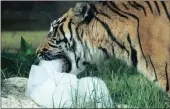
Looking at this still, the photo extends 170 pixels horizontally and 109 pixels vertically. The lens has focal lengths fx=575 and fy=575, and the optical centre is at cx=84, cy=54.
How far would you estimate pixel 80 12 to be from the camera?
4.12 metres

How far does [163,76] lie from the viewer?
152 inches

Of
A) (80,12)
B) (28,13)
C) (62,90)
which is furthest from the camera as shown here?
(28,13)

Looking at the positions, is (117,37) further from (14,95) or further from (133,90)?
(14,95)

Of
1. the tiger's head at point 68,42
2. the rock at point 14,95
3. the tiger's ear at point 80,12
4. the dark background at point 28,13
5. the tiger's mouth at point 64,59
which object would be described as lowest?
the rock at point 14,95

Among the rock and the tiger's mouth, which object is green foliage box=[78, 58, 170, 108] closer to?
the tiger's mouth

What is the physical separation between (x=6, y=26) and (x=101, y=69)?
12.2 feet

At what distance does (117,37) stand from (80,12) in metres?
0.33

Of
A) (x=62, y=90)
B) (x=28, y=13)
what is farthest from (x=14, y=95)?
(x=28, y=13)

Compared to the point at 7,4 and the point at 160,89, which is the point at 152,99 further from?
the point at 7,4

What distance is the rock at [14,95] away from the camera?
394 centimetres

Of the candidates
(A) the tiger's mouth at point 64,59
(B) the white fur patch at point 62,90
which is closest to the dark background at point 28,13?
(A) the tiger's mouth at point 64,59

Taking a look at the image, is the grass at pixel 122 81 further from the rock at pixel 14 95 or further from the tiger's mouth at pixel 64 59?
the tiger's mouth at pixel 64 59

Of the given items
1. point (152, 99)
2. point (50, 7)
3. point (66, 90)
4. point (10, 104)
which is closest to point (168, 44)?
point (152, 99)

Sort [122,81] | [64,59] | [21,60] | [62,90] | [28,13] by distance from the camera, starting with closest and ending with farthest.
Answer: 1. [62,90]
2. [64,59]
3. [122,81]
4. [21,60]
5. [28,13]
